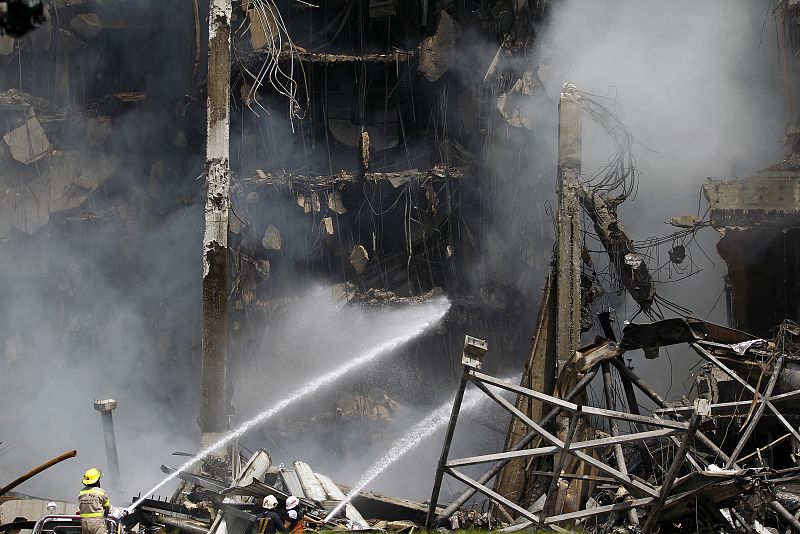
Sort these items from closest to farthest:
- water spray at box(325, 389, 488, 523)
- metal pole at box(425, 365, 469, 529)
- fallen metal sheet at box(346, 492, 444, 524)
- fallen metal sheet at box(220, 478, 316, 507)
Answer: metal pole at box(425, 365, 469, 529) < fallen metal sheet at box(220, 478, 316, 507) < fallen metal sheet at box(346, 492, 444, 524) < water spray at box(325, 389, 488, 523)

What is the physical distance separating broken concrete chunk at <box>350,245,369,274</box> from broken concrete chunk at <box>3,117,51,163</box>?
785cm

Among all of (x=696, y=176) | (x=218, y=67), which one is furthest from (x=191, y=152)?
(x=696, y=176)

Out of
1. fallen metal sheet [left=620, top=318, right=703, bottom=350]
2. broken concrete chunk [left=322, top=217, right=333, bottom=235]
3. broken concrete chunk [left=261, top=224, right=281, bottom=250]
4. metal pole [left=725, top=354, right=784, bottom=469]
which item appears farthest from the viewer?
broken concrete chunk [left=322, top=217, right=333, bottom=235]

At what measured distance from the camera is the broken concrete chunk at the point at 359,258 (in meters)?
22.1

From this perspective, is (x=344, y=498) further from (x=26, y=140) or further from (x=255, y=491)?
(x=26, y=140)

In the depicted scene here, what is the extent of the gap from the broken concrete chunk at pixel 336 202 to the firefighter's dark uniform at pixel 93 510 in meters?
12.4

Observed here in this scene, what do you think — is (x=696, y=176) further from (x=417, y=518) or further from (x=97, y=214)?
(x=97, y=214)

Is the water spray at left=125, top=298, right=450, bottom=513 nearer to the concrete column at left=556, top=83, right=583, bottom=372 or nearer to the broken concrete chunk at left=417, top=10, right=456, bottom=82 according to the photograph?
the broken concrete chunk at left=417, top=10, right=456, bottom=82

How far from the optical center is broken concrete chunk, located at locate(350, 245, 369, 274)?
22.1 m

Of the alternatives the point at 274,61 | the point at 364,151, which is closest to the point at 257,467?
the point at 274,61

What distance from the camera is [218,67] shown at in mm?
14266

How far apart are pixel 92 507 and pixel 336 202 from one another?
505 inches

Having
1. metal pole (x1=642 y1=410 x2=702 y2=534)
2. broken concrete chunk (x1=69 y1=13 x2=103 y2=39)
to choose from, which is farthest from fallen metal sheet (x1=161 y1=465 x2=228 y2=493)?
broken concrete chunk (x1=69 y1=13 x2=103 y2=39)

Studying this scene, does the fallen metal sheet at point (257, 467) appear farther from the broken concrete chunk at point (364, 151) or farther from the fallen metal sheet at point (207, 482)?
the broken concrete chunk at point (364, 151)
